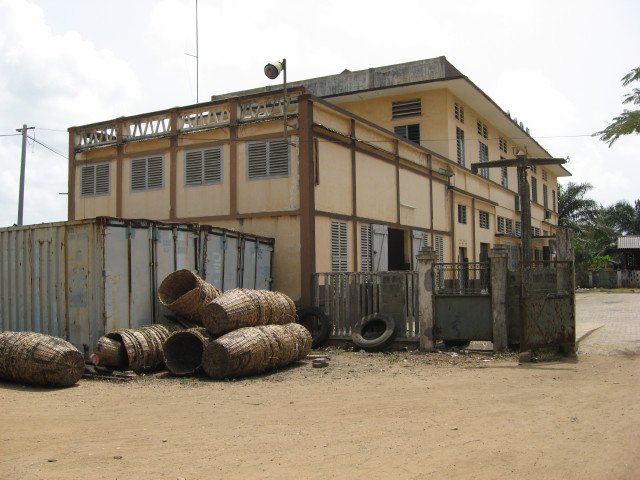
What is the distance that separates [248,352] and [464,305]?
4764mm

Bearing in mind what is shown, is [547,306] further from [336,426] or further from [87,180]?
[87,180]

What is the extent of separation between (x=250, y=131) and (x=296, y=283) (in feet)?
13.6

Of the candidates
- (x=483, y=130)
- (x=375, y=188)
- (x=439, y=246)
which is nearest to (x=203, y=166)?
(x=375, y=188)

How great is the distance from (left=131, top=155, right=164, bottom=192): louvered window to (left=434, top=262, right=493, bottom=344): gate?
28.3 feet

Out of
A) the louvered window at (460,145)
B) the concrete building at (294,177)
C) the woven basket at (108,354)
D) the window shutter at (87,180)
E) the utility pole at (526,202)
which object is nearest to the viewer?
the woven basket at (108,354)

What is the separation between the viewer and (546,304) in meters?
11.1

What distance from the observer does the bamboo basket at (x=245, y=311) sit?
33.6ft

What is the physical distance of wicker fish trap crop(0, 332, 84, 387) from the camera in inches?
350

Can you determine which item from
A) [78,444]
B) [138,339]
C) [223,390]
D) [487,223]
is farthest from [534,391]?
[487,223]

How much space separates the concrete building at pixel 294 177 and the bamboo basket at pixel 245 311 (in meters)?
2.81

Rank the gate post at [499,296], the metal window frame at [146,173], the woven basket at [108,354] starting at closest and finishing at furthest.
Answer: the woven basket at [108,354]
the gate post at [499,296]
the metal window frame at [146,173]

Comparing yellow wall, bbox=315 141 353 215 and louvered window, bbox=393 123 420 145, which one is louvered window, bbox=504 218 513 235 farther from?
yellow wall, bbox=315 141 353 215

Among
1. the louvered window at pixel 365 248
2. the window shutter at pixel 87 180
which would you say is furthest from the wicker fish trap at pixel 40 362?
the window shutter at pixel 87 180

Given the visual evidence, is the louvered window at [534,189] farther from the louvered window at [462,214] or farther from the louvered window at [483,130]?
the louvered window at [462,214]
